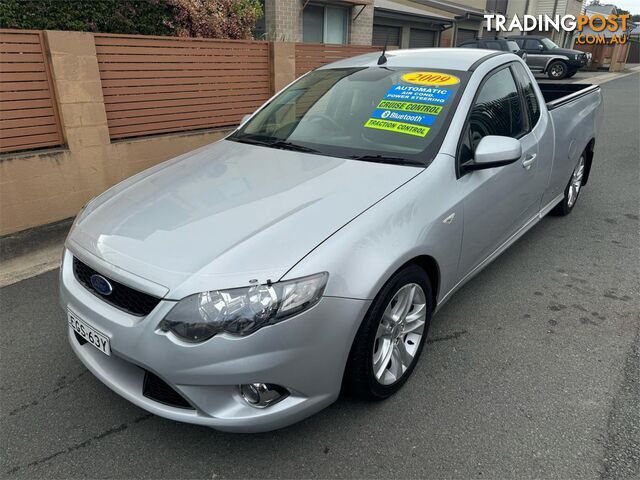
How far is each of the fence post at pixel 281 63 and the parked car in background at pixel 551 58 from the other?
1744 centimetres

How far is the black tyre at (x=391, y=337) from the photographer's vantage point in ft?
6.91

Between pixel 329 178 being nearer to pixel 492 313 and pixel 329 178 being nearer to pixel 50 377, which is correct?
pixel 492 313

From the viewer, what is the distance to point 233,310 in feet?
5.98

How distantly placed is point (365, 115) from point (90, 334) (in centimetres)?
198

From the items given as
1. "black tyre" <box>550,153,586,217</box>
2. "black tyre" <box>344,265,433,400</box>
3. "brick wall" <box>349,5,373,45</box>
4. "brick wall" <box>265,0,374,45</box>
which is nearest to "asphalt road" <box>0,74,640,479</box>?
"black tyre" <box>344,265,433,400</box>

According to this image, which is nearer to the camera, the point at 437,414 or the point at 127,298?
the point at 127,298

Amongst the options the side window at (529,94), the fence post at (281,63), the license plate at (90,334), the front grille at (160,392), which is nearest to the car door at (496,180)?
the side window at (529,94)

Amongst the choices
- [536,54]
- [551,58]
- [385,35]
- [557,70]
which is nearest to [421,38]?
[385,35]

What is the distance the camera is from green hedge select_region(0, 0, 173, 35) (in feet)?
16.3

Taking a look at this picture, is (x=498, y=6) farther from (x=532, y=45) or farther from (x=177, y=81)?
(x=177, y=81)

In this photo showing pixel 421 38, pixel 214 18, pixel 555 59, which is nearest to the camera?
pixel 214 18

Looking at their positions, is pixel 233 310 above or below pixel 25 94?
below

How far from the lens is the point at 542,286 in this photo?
11.7ft

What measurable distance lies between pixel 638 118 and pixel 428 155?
36.5 feet
